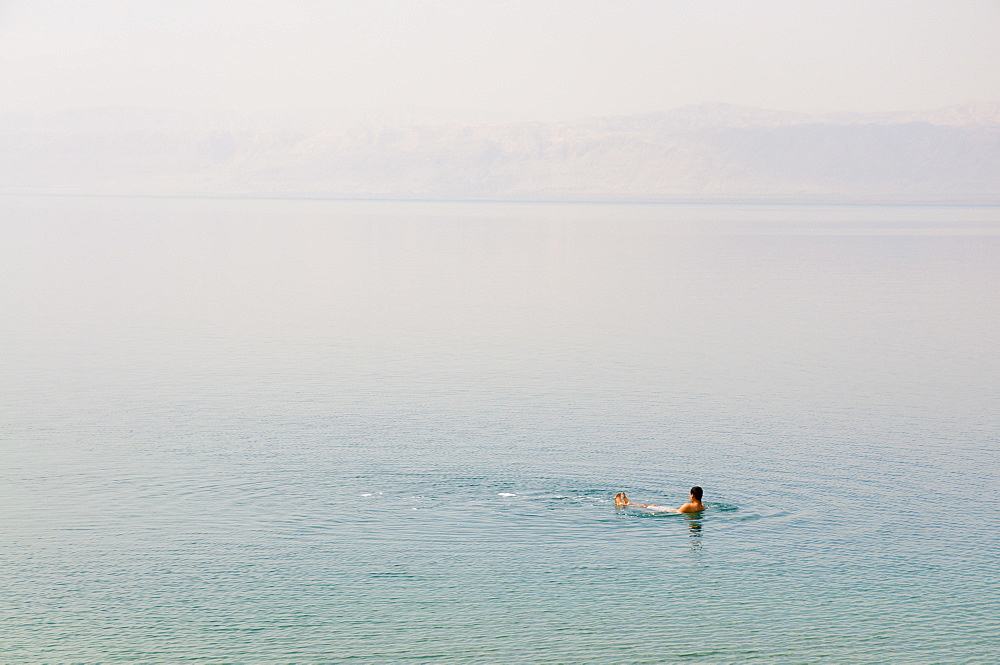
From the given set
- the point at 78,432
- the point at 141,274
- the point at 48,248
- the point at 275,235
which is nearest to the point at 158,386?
the point at 78,432

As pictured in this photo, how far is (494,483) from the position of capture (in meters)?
28.5

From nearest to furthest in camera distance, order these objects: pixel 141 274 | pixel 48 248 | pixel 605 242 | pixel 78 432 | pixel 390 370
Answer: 1. pixel 78 432
2. pixel 390 370
3. pixel 141 274
4. pixel 48 248
5. pixel 605 242

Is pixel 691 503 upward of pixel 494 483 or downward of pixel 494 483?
downward

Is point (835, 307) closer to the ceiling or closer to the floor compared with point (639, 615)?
closer to the ceiling

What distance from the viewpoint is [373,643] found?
20.6 meters

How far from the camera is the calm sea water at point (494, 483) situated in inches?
841

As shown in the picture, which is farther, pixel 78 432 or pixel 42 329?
pixel 42 329

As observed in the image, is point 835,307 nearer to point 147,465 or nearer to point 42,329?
point 42,329

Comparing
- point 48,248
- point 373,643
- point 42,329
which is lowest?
point 373,643

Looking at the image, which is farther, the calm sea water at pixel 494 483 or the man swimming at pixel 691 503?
the man swimming at pixel 691 503

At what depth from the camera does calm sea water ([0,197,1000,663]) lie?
2136 cm

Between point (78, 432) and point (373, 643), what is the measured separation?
1586 cm

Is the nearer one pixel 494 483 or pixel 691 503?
pixel 691 503

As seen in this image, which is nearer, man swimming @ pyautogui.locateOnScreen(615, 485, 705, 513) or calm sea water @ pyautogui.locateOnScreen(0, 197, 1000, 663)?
calm sea water @ pyautogui.locateOnScreen(0, 197, 1000, 663)
